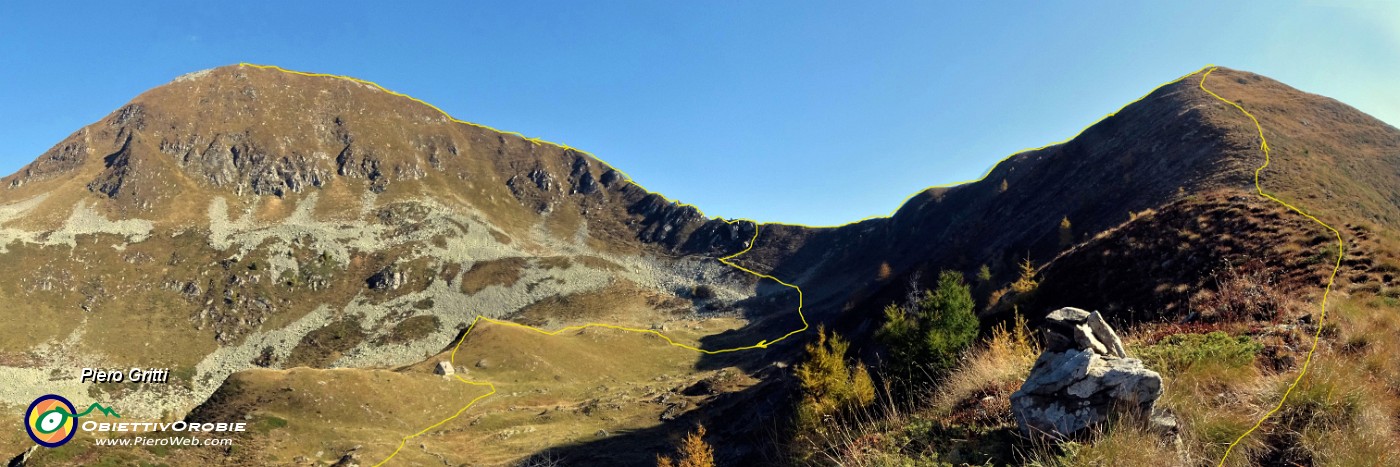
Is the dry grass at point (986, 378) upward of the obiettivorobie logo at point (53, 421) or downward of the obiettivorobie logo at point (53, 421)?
downward

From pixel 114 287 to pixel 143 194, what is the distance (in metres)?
45.3

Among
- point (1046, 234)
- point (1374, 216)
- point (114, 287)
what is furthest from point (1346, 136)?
point (114, 287)

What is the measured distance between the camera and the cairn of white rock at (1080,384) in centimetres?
600

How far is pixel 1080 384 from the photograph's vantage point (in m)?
6.27

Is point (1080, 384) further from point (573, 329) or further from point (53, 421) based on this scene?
point (573, 329)

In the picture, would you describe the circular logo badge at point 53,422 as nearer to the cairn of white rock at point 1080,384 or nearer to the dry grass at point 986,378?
the dry grass at point 986,378

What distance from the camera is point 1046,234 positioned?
56.2 m

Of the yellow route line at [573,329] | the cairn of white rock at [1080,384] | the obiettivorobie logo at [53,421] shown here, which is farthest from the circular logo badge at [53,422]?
the cairn of white rock at [1080,384]

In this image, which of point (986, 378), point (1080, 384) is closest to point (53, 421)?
point (986, 378)

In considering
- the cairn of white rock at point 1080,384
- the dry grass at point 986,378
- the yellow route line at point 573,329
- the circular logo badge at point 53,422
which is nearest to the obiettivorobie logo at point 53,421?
the circular logo badge at point 53,422

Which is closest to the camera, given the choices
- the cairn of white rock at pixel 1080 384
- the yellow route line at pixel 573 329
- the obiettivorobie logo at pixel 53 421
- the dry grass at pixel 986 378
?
the cairn of white rock at pixel 1080 384

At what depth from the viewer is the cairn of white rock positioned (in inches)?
236

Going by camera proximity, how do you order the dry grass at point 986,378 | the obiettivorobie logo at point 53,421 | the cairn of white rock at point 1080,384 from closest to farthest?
the cairn of white rock at point 1080,384 → the dry grass at point 986,378 → the obiettivorobie logo at point 53,421

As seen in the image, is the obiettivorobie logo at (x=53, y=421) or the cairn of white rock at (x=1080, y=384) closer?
the cairn of white rock at (x=1080, y=384)
